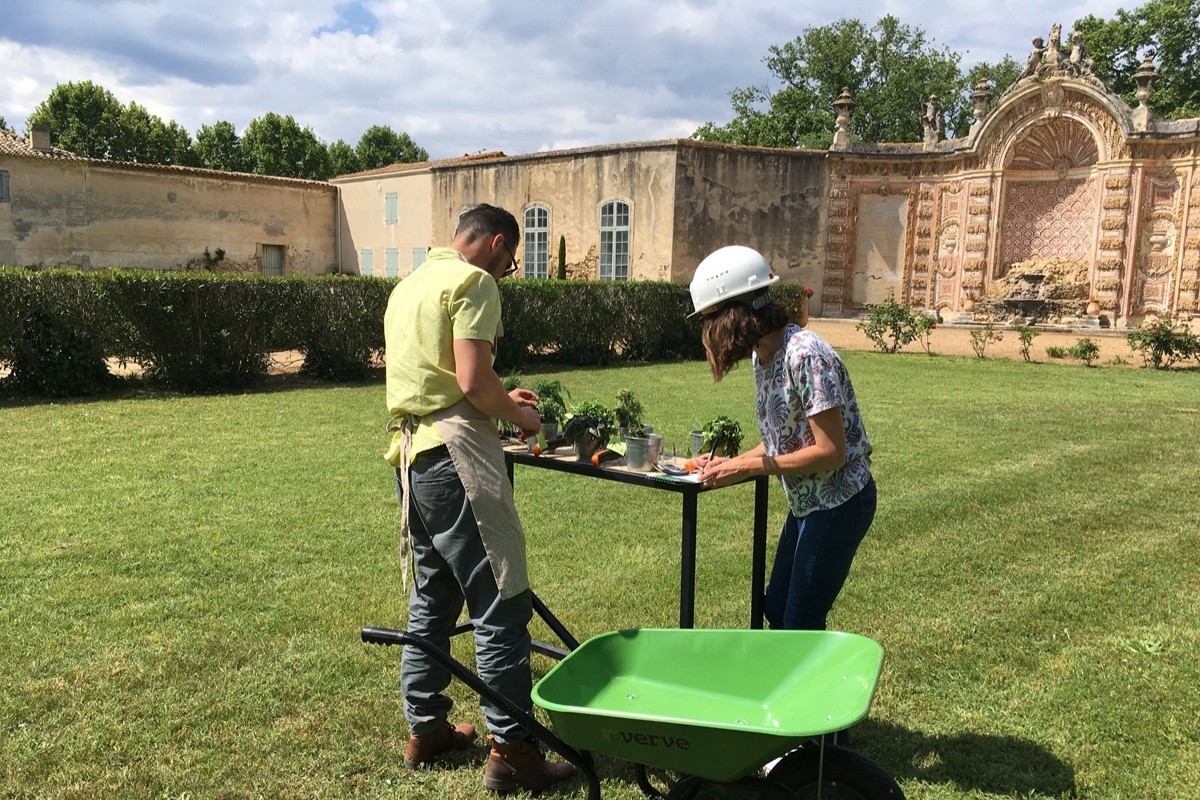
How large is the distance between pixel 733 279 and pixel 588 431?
3.40ft

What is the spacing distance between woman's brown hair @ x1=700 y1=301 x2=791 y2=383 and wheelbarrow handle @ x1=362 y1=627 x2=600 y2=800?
3.92 ft

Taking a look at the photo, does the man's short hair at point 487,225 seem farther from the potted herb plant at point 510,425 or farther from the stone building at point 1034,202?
the stone building at point 1034,202

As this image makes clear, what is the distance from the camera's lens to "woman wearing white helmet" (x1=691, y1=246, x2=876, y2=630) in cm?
267

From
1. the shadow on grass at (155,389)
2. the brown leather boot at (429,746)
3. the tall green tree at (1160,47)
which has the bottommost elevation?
the brown leather boot at (429,746)

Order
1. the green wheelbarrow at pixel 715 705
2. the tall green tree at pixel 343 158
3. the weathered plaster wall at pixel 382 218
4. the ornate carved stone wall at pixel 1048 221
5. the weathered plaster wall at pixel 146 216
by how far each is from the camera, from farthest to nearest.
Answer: the tall green tree at pixel 343 158, the weathered plaster wall at pixel 382 218, the weathered plaster wall at pixel 146 216, the ornate carved stone wall at pixel 1048 221, the green wheelbarrow at pixel 715 705

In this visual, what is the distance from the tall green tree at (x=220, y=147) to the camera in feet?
149

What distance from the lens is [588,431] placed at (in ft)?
11.4

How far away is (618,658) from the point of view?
266cm

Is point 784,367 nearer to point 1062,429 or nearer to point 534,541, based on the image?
point 534,541

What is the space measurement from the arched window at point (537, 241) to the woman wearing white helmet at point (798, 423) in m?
22.7

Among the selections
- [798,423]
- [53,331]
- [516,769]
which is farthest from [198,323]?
[798,423]

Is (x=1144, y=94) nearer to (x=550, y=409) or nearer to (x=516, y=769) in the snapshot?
(x=550, y=409)

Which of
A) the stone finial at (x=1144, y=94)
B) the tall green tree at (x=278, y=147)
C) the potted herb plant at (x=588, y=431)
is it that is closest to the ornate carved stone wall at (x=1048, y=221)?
the stone finial at (x=1144, y=94)

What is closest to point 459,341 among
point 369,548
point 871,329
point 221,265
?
point 369,548
